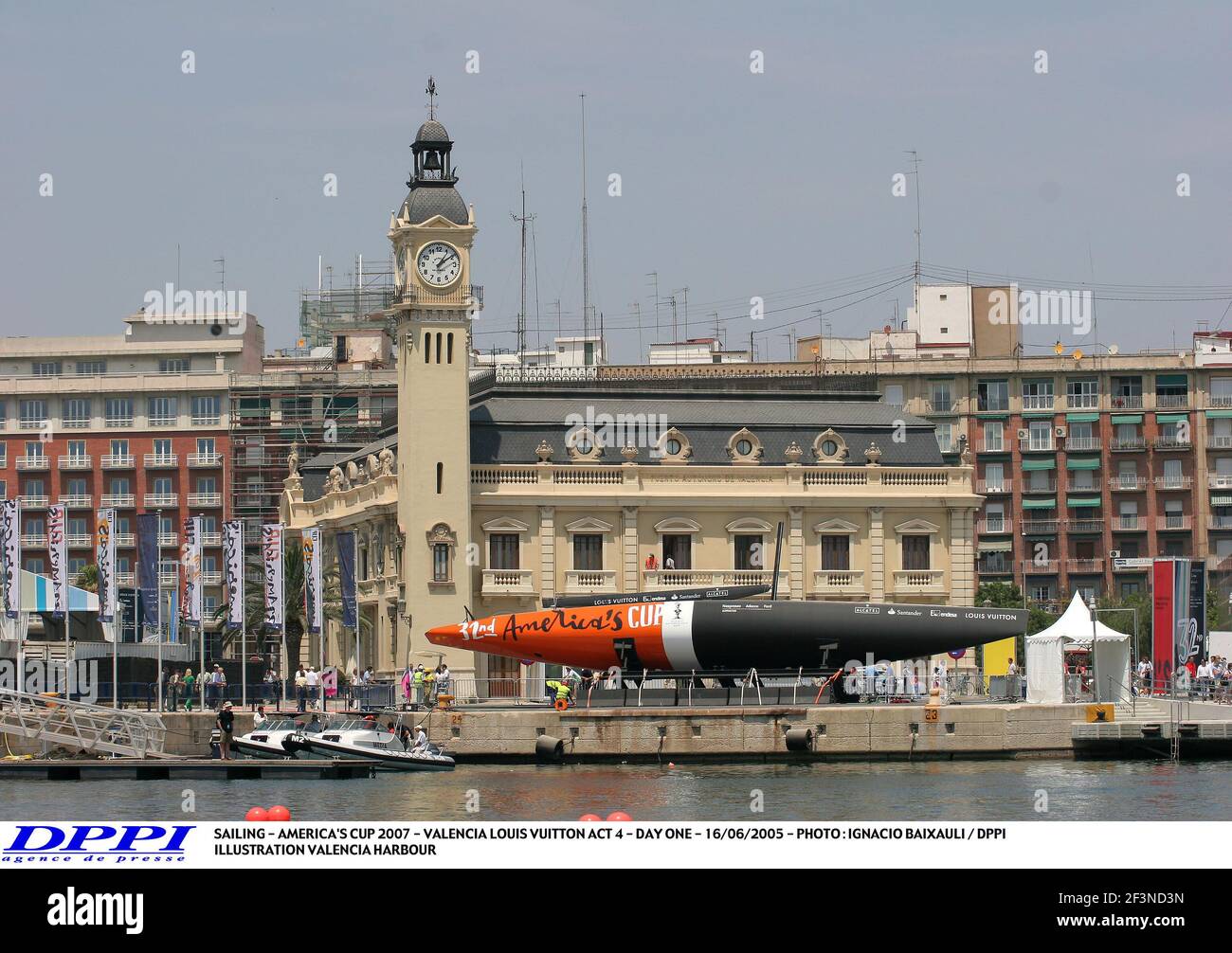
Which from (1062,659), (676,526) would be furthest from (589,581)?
(1062,659)

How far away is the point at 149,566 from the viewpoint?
3196 inches

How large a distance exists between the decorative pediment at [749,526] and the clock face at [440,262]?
55.0ft

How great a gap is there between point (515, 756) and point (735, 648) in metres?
9.64

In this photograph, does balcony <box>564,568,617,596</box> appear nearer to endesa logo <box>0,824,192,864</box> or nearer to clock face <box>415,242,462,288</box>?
clock face <box>415,242,462,288</box>

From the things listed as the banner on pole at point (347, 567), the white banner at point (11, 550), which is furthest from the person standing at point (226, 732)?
the banner on pole at point (347, 567)

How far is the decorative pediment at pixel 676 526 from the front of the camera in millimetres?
94625

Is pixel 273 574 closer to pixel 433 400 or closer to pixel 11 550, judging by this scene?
pixel 11 550

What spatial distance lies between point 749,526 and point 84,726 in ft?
112

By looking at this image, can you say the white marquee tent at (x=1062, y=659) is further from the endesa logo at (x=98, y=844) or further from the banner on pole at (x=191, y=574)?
the endesa logo at (x=98, y=844)

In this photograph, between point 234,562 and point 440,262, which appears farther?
point 440,262

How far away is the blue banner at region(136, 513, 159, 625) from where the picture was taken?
80.1 metres

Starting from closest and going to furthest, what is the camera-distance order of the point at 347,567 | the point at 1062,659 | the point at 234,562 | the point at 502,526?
the point at 1062,659 < the point at 234,562 < the point at 347,567 < the point at 502,526
